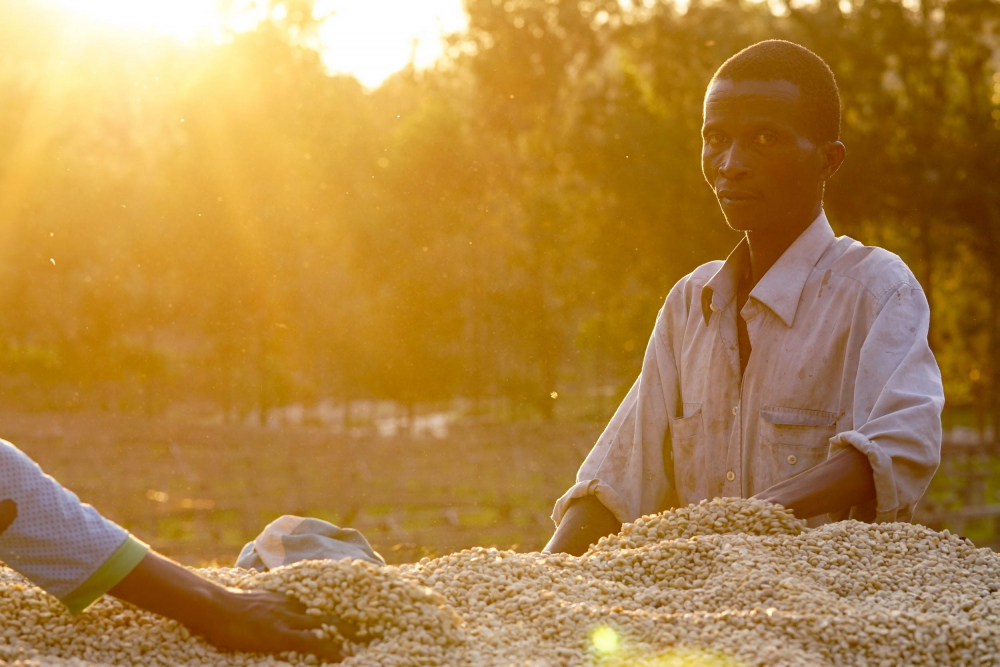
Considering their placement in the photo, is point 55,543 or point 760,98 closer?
point 55,543

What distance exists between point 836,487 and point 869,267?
2.45 feet

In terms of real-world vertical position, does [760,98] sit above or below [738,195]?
above

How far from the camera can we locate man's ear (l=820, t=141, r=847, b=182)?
378 centimetres

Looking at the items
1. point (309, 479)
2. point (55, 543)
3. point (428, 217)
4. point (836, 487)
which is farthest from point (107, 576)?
point (428, 217)

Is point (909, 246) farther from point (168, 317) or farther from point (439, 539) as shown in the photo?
point (168, 317)

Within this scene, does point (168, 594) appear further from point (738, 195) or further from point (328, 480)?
point (328, 480)

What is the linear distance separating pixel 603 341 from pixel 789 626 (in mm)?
25570

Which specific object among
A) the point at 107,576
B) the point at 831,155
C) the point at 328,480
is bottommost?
the point at 328,480

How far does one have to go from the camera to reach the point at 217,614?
2648 millimetres

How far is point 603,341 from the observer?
2812 cm

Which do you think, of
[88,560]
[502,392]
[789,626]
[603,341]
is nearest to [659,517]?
[789,626]

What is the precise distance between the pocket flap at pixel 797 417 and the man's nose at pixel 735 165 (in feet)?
2.39

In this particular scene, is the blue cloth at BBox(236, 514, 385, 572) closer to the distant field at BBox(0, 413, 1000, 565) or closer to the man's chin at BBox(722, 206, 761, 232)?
the man's chin at BBox(722, 206, 761, 232)

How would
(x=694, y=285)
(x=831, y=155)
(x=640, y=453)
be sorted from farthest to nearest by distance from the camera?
(x=694, y=285) < (x=640, y=453) < (x=831, y=155)
